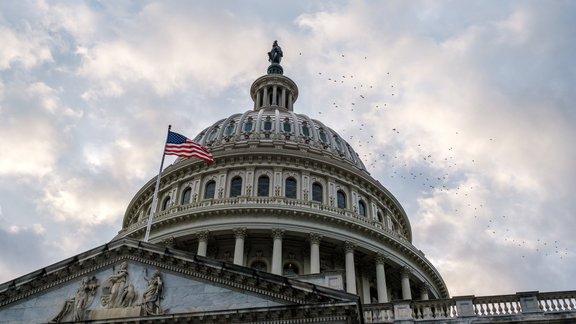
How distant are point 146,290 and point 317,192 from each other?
1175 inches

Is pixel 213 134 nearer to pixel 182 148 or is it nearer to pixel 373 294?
pixel 373 294

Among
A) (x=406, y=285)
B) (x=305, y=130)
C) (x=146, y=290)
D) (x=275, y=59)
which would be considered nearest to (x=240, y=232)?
(x=406, y=285)

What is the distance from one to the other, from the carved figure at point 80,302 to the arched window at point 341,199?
30.3 m

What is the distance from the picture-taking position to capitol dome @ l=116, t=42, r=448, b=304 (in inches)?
1881

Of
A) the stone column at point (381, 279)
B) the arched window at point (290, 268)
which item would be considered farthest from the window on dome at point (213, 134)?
the stone column at point (381, 279)

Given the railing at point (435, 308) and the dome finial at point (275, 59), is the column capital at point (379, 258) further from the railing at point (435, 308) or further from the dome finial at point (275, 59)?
the dome finial at point (275, 59)

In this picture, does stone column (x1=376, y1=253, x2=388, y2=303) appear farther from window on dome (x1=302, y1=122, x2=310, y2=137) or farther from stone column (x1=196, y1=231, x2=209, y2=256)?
window on dome (x1=302, y1=122, x2=310, y2=137)

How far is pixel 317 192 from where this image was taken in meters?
54.8

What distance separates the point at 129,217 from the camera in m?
62.2

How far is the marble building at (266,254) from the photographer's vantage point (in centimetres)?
2512

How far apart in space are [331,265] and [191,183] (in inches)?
613

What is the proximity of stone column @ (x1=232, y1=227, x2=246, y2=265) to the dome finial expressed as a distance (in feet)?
132

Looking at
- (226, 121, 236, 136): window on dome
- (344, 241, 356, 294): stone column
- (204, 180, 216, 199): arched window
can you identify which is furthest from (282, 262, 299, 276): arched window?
(226, 121, 236, 136): window on dome

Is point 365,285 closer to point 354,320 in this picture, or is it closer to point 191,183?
point 191,183
